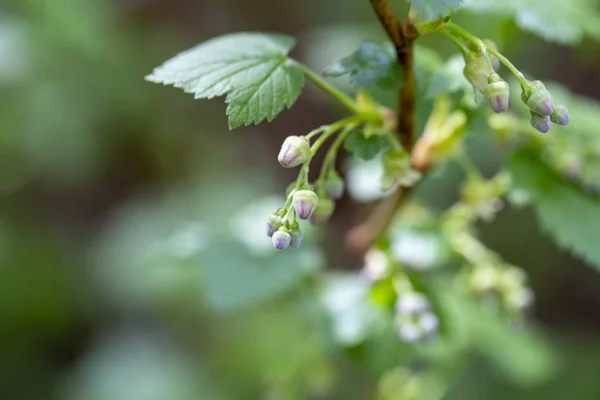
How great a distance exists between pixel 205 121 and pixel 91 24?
819 millimetres

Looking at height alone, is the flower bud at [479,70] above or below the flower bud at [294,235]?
above

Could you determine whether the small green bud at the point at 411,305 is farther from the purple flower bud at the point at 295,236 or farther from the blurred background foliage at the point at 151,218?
the blurred background foliage at the point at 151,218

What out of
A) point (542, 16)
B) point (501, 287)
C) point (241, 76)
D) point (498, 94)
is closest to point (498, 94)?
point (498, 94)

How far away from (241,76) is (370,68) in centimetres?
21

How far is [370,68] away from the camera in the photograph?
3.61 ft

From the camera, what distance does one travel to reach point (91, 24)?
122 inches

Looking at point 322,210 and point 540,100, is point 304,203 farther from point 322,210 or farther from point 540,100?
point 540,100

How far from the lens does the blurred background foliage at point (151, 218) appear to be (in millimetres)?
2898

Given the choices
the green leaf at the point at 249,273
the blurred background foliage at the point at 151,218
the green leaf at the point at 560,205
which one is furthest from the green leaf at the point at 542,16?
the blurred background foliage at the point at 151,218

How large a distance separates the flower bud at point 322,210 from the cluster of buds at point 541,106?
37 cm

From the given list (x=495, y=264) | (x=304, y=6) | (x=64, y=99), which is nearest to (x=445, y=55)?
(x=304, y=6)

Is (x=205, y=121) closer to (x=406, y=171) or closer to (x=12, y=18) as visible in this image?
(x=12, y=18)

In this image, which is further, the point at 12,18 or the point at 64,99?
the point at 64,99

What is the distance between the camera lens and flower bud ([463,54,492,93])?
961 mm
